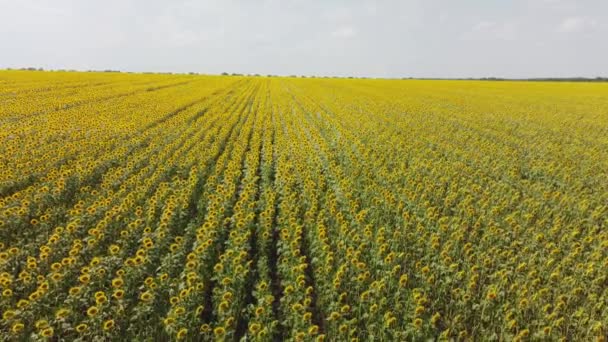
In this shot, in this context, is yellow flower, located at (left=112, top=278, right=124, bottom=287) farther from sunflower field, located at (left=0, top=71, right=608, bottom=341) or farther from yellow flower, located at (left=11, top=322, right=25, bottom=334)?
yellow flower, located at (left=11, top=322, right=25, bottom=334)

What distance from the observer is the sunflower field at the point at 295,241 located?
4379mm

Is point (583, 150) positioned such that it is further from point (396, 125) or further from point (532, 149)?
point (396, 125)

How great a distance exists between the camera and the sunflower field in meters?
4.38

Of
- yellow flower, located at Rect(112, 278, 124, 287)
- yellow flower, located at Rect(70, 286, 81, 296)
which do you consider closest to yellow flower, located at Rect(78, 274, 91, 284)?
yellow flower, located at Rect(70, 286, 81, 296)

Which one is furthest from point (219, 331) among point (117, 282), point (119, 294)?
point (117, 282)

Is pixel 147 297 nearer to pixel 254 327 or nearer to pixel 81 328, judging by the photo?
pixel 81 328

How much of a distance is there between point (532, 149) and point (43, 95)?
27811mm

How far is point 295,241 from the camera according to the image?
573cm

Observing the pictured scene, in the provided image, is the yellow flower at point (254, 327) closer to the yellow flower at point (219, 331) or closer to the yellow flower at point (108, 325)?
the yellow flower at point (219, 331)

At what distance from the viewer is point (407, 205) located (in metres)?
8.04

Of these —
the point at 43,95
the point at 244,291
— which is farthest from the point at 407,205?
the point at 43,95

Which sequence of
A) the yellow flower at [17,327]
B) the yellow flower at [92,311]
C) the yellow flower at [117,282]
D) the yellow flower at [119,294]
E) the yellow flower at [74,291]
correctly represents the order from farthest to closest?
the yellow flower at [117,282] < the yellow flower at [74,291] < the yellow flower at [119,294] < the yellow flower at [92,311] < the yellow flower at [17,327]

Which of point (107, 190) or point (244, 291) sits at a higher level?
point (107, 190)

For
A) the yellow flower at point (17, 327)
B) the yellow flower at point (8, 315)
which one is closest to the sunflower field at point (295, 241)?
the yellow flower at point (8, 315)
